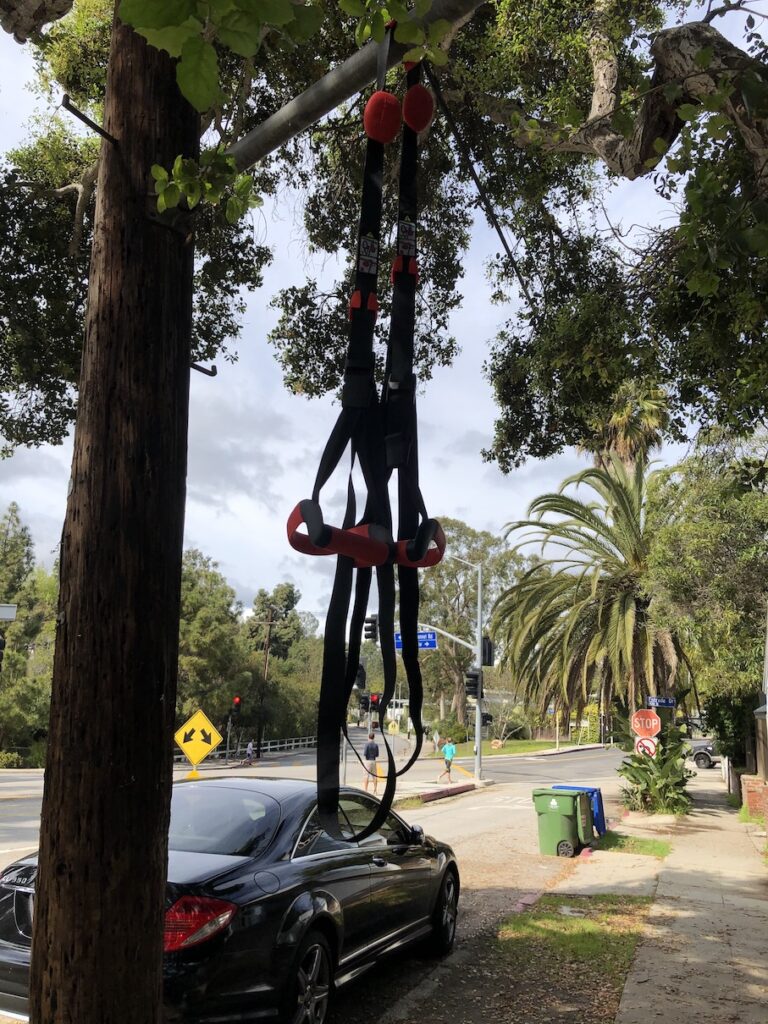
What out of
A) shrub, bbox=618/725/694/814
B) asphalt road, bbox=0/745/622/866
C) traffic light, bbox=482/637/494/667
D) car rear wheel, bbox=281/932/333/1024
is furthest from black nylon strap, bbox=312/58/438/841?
traffic light, bbox=482/637/494/667

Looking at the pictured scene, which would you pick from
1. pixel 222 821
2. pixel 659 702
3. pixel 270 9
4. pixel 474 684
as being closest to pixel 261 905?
pixel 222 821

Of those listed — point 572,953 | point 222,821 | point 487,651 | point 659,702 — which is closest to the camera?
point 222,821

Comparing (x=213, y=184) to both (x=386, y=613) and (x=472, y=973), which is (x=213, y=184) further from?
(x=472, y=973)

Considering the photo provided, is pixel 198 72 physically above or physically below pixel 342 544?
above

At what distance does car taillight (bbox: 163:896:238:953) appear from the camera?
14.6 feet

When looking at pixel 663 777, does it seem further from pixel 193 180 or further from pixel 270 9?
pixel 270 9

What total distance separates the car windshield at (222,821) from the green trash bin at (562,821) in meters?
8.47

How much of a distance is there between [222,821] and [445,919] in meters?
2.89

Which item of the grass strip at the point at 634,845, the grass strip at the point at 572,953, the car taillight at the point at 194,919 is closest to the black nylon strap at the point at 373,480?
the car taillight at the point at 194,919

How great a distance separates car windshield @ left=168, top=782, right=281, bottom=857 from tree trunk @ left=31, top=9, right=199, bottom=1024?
2.99 meters

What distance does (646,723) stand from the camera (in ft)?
57.0

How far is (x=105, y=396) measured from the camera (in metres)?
2.66

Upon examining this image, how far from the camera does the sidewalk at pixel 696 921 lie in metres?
Answer: 6.20

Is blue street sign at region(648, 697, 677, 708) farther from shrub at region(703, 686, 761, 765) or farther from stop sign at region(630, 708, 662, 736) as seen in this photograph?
stop sign at region(630, 708, 662, 736)
